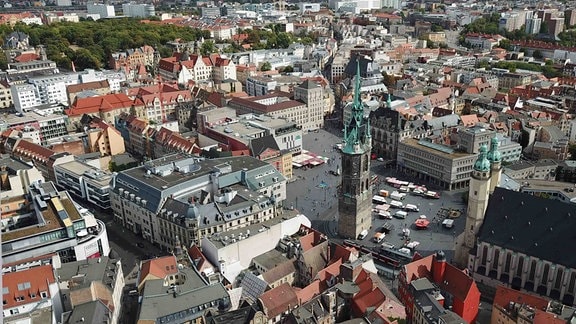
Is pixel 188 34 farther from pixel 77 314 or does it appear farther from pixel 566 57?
pixel 77 314

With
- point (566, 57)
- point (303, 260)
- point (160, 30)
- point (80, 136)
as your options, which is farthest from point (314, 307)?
point (160, 30)

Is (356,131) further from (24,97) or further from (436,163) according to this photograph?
(24,97)

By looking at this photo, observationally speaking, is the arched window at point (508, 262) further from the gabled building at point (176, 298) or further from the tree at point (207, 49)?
the tree at point (207, 49)

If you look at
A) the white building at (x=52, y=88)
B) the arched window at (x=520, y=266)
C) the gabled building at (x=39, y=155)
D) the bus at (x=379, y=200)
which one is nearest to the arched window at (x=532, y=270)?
the arched window at (x=520, y=266)

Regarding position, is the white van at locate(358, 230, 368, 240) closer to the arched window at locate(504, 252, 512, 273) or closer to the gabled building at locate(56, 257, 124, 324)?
the arched window at locate(504, 252, 512, 273)

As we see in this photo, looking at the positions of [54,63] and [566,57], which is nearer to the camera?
[54,63]

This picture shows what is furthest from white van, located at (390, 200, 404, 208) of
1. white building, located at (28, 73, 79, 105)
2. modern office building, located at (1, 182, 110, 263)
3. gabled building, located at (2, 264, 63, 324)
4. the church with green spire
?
white building, located at (28, 73, 79, 105)
